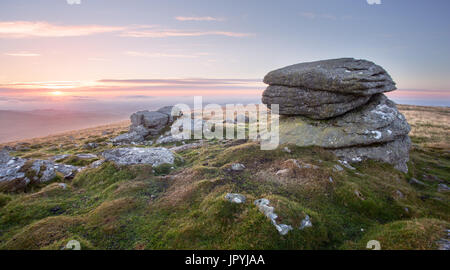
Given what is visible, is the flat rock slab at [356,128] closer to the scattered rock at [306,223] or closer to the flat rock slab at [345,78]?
the flat rock slab at [345,78]

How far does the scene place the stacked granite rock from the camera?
19.5 meters

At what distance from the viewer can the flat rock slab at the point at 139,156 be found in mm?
19359

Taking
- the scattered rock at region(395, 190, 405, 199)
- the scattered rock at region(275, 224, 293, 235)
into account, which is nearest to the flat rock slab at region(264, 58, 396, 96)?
the scattered rock at region(395, 190, 405, 199)

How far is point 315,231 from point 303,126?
1447 centimetres

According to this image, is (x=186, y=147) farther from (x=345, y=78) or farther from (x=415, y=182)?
(x=415, y=182)

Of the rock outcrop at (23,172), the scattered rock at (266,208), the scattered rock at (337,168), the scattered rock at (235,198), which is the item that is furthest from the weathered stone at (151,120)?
the scattered rock at (266,208)

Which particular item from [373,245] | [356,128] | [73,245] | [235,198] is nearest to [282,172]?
[235,198]

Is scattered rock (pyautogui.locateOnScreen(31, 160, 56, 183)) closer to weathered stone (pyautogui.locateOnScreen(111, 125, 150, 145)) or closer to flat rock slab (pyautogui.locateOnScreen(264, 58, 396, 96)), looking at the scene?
weathered stone (pyautogui.locateOnScreen(111, 125, 150, 145))

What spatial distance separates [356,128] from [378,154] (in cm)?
303

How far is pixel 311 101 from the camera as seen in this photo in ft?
72.8

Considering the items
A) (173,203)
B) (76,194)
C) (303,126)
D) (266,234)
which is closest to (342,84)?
(303,126)

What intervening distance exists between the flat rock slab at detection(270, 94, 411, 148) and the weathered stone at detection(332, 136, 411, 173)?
1.74 feet

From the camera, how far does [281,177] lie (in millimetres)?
15391
